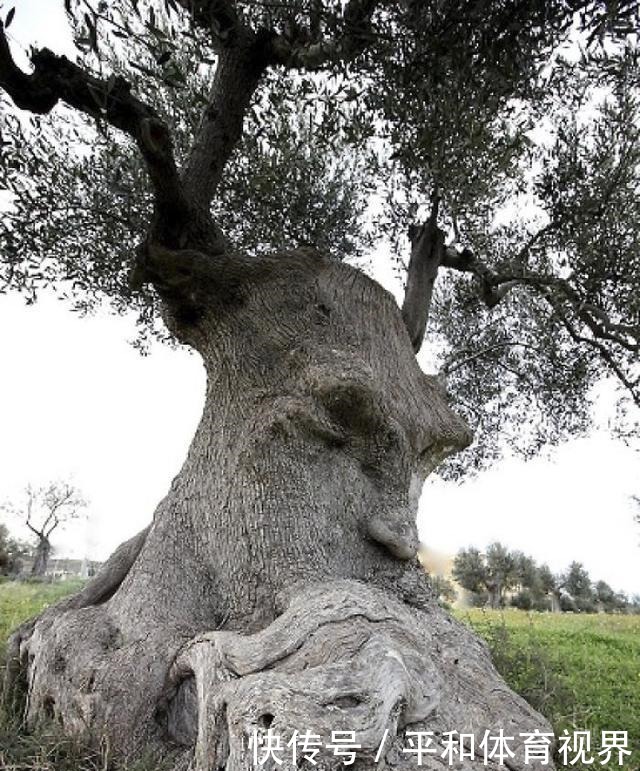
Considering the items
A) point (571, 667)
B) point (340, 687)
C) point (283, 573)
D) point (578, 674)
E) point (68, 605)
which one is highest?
point (571, 667)

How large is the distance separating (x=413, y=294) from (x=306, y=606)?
4716 mm

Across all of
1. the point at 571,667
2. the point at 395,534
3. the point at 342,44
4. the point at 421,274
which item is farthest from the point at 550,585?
the point at 342,44

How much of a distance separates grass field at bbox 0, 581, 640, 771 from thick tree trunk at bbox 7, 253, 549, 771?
85cm

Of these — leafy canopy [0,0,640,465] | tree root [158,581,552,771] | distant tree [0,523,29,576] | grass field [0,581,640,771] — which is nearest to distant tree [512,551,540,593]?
grass field [0,581,640,771]

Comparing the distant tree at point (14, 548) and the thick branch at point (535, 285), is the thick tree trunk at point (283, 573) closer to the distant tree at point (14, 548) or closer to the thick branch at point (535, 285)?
the thick branch at point (535, 285)

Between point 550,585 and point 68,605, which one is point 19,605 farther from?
point 550,585

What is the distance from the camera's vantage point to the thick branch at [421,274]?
734 cm

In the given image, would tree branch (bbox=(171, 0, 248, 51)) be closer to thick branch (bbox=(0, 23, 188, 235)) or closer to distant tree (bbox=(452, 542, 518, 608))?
thick branch (bbox=(0, 23, 188, 235))

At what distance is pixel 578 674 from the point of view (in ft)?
29.4

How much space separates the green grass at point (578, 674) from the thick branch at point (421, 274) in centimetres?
382

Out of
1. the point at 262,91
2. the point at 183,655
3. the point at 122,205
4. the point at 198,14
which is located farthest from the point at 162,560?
the point at 262,91

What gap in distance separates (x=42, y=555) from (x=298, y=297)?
117 ft

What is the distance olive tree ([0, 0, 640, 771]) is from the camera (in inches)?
130

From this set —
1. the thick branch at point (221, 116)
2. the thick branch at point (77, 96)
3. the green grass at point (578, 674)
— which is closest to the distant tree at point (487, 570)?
the green grass at point (578, 674)
